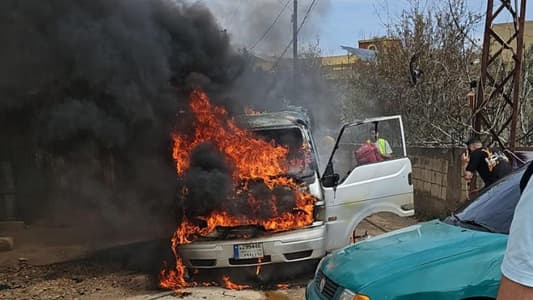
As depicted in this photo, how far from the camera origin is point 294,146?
6.62m

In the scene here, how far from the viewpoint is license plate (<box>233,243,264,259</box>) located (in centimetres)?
570

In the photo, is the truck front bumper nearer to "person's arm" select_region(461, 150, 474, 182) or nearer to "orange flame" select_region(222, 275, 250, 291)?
"orange flame" select_region(222, 275, 250, 291)

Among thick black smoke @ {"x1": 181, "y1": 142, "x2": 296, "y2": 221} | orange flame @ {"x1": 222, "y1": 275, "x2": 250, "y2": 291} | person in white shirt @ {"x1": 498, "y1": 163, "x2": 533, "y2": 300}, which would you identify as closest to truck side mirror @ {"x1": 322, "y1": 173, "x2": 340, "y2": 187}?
thick black smoke @ {"x1": 181, "y1": 142, "x2": 296, "y2": 221}

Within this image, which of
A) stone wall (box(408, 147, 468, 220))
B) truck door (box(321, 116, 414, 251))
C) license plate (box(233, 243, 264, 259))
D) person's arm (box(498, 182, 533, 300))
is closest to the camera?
person's arm (box(498, 182, 533, 300))

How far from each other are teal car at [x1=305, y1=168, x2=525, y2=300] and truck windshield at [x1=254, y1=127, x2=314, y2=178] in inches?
90.3

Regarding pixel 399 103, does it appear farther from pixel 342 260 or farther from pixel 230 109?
pixel 342 260

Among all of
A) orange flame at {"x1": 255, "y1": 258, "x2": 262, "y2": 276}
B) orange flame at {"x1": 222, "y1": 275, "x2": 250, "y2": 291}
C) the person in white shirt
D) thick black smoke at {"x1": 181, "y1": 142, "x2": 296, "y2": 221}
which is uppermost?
the person in white shirt

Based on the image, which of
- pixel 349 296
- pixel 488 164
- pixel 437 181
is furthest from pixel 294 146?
pixel 437 181

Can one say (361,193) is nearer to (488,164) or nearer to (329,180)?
(329,180)

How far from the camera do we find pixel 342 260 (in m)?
3.80

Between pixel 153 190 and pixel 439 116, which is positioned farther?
pixel 439 116

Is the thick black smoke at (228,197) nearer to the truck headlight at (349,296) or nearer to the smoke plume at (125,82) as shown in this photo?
the smoke plume at (125,82)

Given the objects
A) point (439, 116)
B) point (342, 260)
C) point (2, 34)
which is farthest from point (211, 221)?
point (439, 116)

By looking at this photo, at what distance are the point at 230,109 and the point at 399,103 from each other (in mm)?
8363
